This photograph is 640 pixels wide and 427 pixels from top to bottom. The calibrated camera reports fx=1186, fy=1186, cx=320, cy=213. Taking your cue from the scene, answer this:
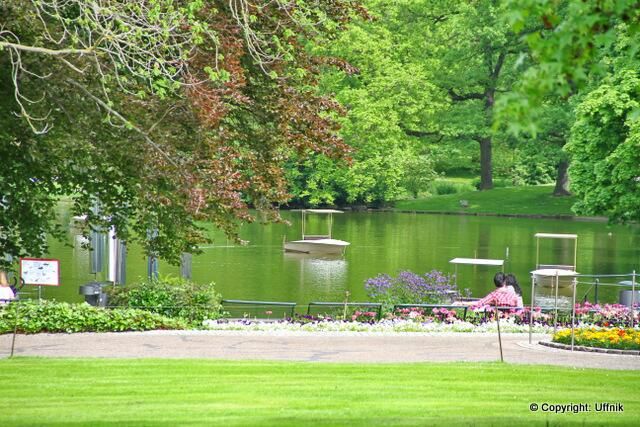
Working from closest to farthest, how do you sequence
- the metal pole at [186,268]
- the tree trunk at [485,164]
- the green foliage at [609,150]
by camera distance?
the metal pole at [186,268] → the green foliage at [609,150] → the tree trunk at [485,164]

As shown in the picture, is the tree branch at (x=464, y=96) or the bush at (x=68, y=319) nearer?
the bush at (x=68, y=319)

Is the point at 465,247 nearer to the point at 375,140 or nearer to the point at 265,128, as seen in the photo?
the point at 375,140

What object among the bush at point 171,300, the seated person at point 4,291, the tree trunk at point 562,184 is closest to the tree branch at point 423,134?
the tree trunk at point 562,184

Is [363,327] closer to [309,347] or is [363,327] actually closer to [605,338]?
[309,347]

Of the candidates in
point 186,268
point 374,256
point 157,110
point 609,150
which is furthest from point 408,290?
point 374,256

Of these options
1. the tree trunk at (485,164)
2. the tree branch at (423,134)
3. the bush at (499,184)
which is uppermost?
the tree branch at (423,134)

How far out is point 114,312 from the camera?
66.2 feet

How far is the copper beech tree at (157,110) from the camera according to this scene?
13562 millimetres

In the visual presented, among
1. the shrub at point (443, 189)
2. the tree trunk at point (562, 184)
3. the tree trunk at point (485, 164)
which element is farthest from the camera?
the shrub at point (443, 189)

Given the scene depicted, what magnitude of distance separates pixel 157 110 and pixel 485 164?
6211 cm

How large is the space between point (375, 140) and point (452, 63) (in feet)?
22.9

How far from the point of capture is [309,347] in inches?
728

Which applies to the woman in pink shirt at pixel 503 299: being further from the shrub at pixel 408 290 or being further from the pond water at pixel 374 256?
the pond water at pixel 374 256

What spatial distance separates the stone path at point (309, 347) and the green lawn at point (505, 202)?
50949 millimetres
